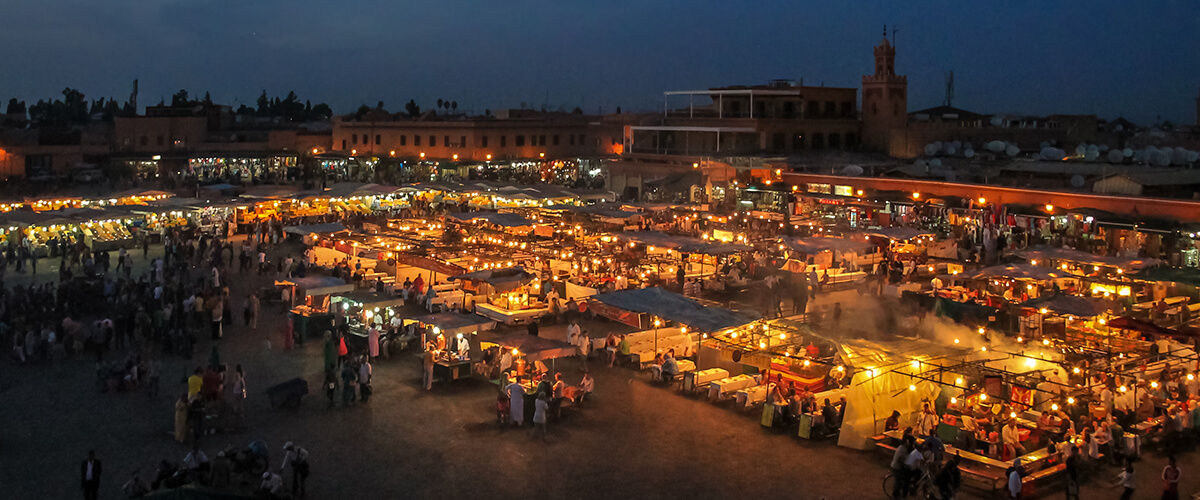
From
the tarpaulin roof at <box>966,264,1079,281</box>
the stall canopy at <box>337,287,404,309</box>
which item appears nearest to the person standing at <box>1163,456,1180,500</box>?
the tarpaulin roof at <box>966,264,1079,281</box>

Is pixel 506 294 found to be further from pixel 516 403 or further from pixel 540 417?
pixel 540 417

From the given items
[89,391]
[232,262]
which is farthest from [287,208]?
[89,391]

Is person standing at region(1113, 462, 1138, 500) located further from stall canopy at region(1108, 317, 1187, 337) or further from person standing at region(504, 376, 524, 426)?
person standing at region(504, 376, 524, 426)

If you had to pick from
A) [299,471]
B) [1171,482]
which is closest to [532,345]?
[299,471]

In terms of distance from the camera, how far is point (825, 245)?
81.0 ft

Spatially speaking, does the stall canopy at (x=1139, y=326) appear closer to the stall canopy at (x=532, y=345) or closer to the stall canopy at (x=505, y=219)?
the stall canopy at (x=532, y=345)

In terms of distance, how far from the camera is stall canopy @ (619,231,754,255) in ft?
76.3

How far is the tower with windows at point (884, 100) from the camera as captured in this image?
4784cm

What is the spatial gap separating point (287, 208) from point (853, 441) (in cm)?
2709

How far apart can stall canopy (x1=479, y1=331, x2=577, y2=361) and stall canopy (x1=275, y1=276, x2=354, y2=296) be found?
4.80m

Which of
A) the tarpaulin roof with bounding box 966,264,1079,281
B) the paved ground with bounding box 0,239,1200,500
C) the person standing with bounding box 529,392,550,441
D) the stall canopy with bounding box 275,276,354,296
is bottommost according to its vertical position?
the paved ground with bounding box 0,239,1200,500

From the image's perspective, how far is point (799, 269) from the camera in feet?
76.6

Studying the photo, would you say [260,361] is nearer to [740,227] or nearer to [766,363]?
[766,363]

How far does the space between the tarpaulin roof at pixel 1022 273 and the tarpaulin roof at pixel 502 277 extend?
30.2ft
